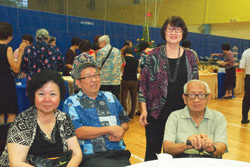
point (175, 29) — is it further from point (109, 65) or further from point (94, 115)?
point (109, 65)

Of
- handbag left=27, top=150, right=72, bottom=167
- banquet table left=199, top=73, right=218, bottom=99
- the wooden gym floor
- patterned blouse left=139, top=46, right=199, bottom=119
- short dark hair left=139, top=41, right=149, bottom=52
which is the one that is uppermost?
short dark hair left=139, top=41, right=149, bottom=52

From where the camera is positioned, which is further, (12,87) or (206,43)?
(206,43)

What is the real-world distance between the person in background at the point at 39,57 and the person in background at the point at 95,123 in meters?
1.35

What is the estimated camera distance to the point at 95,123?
1.79 m

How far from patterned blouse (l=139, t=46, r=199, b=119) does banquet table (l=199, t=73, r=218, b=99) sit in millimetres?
4927

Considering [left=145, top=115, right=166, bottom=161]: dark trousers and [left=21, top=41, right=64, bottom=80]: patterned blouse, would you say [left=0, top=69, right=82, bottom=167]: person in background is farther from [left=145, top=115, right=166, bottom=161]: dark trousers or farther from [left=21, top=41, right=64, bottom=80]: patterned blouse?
[left=21, top=41, right=64, bottom=80]: patterned blouse

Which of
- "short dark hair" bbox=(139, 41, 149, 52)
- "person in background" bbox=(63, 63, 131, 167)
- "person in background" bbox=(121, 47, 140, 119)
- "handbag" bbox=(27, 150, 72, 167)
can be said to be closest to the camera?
"handbag" bbox=(27, 150, 72, 167)

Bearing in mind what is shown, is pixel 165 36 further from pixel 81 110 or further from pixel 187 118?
pixel 81 110

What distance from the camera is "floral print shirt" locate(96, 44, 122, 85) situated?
13.2ft

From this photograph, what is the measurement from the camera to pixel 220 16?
525 inches

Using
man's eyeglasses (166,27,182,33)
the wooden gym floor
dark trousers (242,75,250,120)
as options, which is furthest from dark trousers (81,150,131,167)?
dark trousers (242,75,250,120)

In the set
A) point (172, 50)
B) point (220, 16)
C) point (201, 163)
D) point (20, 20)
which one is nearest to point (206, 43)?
point (220, 16)

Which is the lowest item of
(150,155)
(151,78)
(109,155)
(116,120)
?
(150,155)

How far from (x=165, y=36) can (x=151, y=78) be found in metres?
0.37
